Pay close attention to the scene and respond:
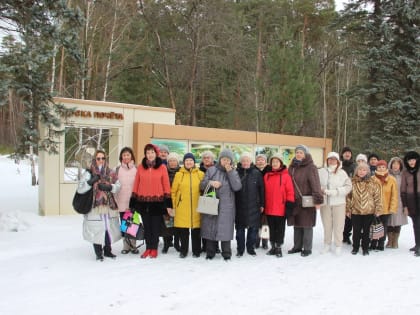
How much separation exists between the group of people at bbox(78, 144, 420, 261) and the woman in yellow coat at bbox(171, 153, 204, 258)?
1cm

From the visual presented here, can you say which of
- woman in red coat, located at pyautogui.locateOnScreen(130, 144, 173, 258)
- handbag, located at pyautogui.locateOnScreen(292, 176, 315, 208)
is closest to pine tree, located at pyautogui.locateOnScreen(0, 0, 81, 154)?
woman in red coat, located at pyautogui.locateOnScreen(130, 144, 173, 258)

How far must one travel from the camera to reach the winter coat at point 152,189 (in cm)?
598

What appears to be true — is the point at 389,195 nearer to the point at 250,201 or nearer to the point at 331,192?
the point at 331,192

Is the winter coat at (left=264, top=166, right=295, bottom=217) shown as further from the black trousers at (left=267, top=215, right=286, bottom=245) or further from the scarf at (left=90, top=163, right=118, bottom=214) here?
the scarf at (left=90, top=163, right=118, bottom=214)

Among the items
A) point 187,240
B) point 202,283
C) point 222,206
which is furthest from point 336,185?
point 202,283

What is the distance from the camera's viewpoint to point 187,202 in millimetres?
6070

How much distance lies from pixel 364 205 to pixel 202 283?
10.0 feet

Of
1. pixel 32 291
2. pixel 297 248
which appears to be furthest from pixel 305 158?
pixel 32 291

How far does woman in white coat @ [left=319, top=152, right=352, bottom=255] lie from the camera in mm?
6543

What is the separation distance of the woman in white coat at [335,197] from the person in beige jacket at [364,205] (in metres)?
0.19

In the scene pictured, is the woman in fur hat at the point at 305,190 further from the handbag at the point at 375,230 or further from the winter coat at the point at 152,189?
the winter coat at the point at 152,189

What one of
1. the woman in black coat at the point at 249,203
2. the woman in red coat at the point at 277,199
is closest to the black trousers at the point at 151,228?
the woman in black coat at the point at 249,203

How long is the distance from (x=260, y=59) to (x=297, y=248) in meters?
20.9

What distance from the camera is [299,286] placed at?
16.2 ft
